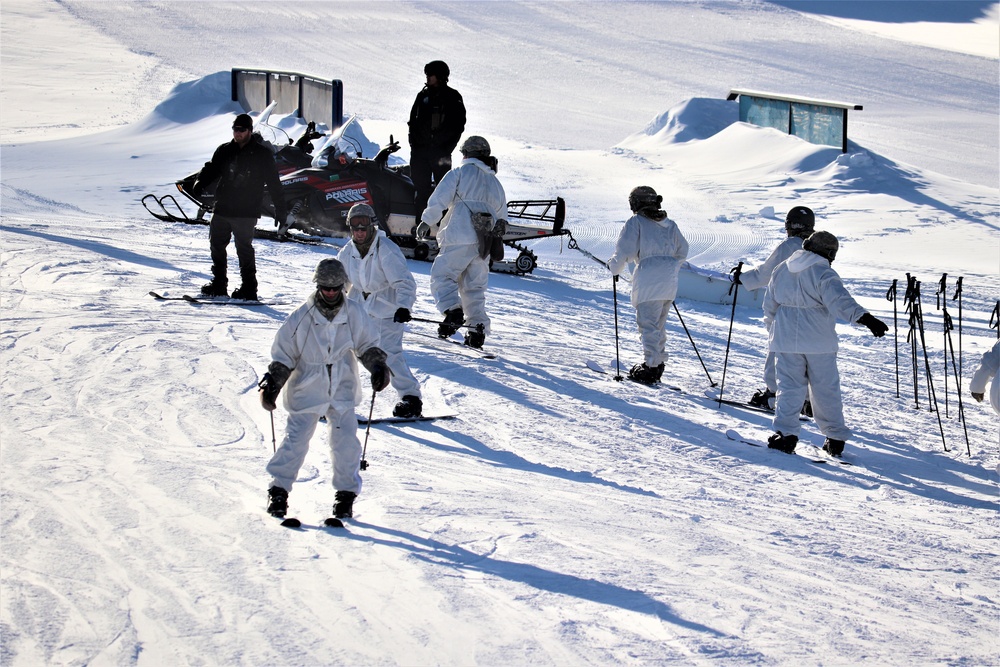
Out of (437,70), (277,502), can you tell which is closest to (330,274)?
(277,502)

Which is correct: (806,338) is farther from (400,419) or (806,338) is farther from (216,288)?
(216,288)

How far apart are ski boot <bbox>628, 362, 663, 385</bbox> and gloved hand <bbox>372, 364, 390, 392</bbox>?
393 cm

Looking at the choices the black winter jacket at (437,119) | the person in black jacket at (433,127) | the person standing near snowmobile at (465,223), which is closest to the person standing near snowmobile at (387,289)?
the person standing near snowmobile at (465,223)

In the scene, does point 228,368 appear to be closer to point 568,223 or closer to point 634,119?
point 568,223

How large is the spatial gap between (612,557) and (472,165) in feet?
14.7

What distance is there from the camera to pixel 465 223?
28.8ft

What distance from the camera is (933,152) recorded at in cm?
2634

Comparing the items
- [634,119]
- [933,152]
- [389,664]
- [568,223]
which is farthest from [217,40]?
[389,664]

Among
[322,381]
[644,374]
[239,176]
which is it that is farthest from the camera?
[239,176]

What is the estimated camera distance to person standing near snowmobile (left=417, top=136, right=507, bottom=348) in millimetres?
8773

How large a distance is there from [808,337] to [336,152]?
25.5 ft

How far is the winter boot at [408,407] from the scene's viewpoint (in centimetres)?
704

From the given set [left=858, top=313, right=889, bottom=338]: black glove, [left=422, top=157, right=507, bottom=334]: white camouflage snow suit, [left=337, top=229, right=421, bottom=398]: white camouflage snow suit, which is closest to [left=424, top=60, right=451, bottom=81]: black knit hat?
[left=422, top=157, right=507, bottom=334]: white camouflage snow suit

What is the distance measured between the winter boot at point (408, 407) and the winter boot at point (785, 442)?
217 centimetres
